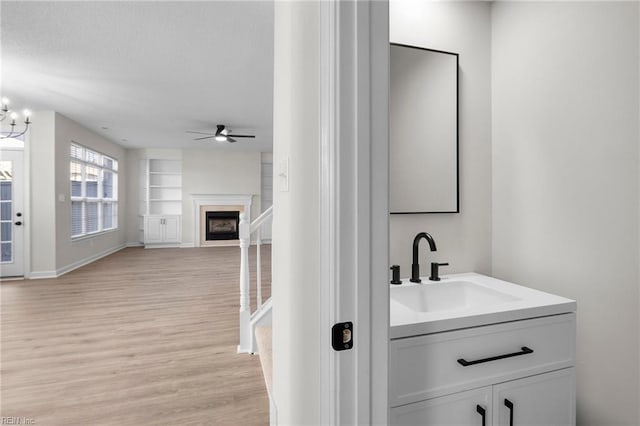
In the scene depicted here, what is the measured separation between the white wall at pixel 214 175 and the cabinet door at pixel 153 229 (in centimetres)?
54

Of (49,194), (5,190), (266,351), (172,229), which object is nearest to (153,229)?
(172,229)

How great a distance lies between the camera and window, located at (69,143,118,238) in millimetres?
6141

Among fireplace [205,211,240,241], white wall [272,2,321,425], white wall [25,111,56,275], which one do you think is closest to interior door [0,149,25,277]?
white wall [25,111,56,275]

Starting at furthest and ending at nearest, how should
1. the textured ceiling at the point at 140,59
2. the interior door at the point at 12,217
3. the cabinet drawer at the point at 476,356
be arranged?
the interior door at the point at 12,217
the textured ceiling at the point at 140,59
the cabinet drawer at the point at 476,356

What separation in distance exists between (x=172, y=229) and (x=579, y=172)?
29.0ft

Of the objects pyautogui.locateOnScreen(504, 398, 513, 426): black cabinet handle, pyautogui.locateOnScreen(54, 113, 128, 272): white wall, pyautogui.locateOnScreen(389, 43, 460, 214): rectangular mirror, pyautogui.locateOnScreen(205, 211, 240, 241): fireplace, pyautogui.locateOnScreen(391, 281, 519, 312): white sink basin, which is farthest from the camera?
pyautogui.locateOnScreen(205, 211, 240, 241): fireplace

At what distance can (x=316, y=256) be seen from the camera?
77 centimetres

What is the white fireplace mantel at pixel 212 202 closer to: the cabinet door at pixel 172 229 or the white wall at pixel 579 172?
the cabinet door at pixel 172 229

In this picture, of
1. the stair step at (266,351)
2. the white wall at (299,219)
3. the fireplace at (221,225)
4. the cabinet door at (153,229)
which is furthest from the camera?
the fireplace at (221,225)

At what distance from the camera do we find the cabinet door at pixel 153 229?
8617 millimetres

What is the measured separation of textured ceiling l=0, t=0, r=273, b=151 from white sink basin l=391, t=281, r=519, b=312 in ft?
7.18

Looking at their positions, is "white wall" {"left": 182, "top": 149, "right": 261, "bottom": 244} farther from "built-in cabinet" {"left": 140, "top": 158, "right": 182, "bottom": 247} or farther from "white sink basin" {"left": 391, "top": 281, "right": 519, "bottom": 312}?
"white sink basin" {"left": 391, "top": 281, "right": 519, "bottom": 312}

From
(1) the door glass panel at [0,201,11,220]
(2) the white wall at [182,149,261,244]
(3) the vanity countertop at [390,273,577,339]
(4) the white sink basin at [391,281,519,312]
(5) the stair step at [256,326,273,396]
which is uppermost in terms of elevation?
(2) the white wall at [182,149,261,244]

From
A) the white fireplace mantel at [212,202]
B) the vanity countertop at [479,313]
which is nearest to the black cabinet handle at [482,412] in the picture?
the vanity countertop at [479,313]
